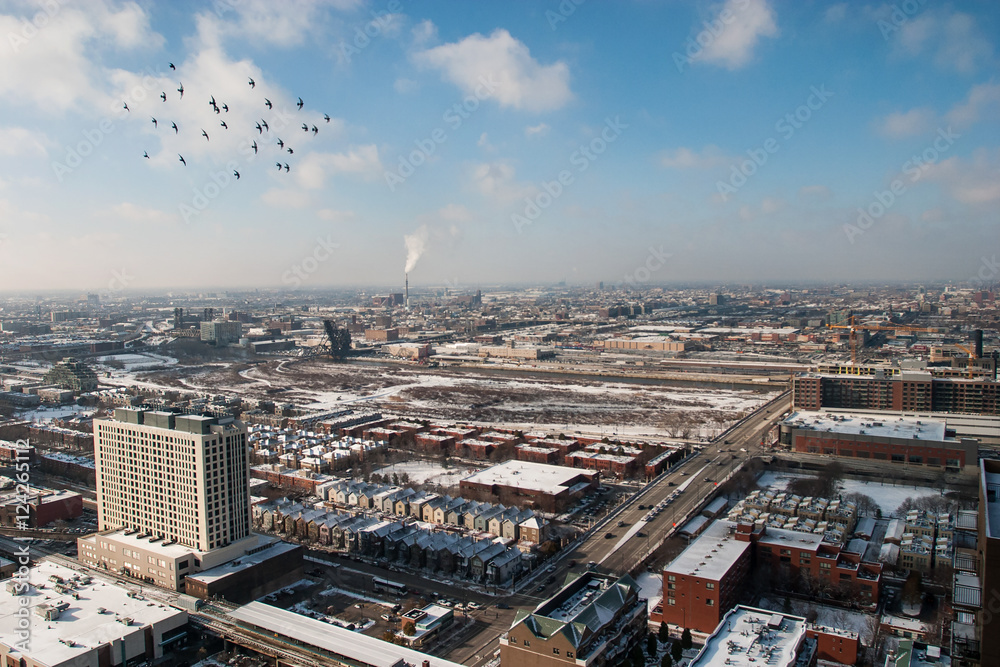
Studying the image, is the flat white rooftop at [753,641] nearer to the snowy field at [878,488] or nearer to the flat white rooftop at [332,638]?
the flat white rooftop at [332,638]

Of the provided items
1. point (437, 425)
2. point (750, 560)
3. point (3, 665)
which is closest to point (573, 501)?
point (750, 560)

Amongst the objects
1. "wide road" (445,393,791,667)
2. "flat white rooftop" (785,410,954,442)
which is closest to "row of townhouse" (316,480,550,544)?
"wide road" (445,393,791,667)

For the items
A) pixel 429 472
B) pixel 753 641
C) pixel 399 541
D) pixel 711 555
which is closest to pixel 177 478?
pixel 399 541

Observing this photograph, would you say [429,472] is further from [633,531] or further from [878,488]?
[878,488]

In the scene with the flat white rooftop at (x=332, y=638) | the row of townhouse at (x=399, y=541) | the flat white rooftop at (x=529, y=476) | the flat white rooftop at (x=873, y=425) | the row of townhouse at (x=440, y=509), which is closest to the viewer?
the flat white rooftop at (x=332, y=638)

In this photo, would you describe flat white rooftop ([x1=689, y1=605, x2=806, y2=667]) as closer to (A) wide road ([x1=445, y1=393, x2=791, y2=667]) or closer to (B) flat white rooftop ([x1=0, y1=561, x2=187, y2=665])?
(A) wide road ([x1=445, y1=393, x2=791, y2=667])

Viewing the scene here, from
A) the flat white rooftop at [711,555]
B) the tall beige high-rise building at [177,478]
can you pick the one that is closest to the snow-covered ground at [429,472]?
the tall beige high-rise building at [177,478]
